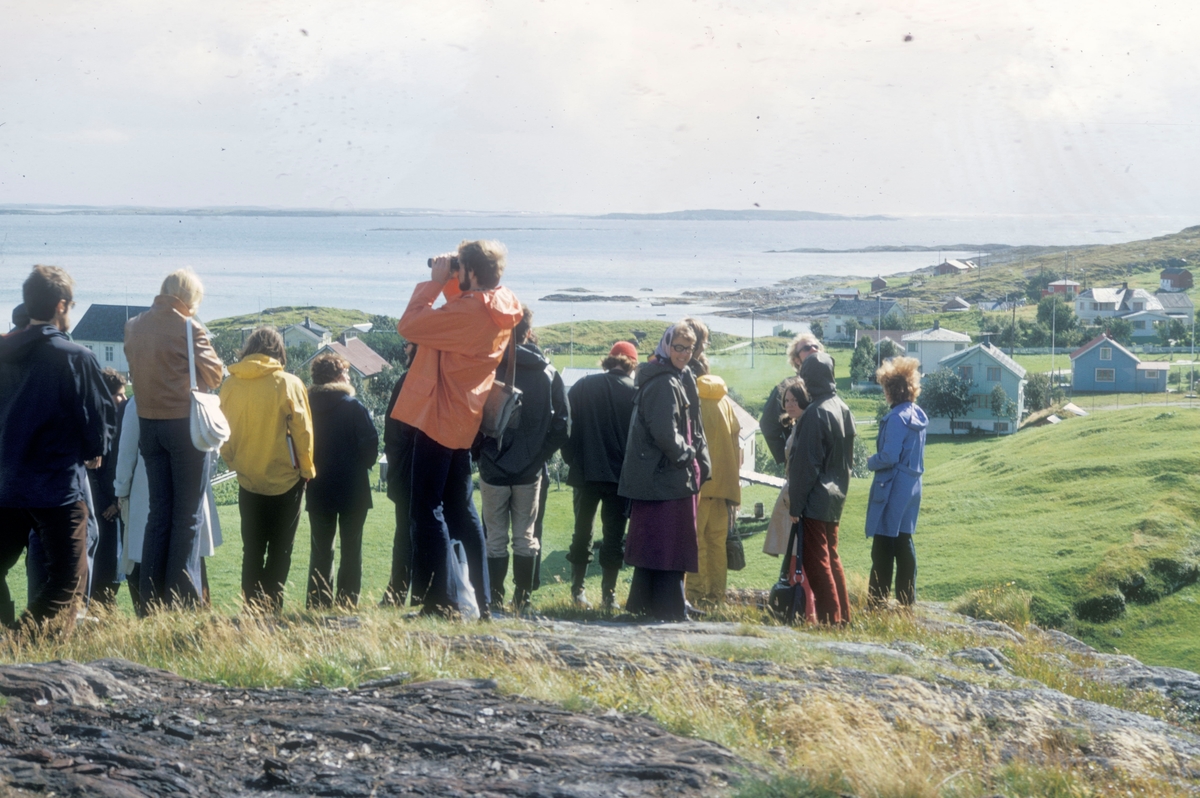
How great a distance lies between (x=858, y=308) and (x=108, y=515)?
95.6 meters

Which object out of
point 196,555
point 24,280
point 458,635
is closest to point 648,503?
point 458,635

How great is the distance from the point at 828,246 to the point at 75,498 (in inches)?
5792

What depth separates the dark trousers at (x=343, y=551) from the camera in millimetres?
6812

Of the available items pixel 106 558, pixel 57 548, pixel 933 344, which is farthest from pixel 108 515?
pixel 933 344

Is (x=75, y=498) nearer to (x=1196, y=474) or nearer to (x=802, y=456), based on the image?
(x=802, y=456)

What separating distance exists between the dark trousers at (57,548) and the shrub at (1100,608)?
13578 millimetres

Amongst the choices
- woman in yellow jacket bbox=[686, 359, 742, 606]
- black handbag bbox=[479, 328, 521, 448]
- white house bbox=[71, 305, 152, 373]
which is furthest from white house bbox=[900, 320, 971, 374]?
black handbag bbox=[479, 328, 521, 448]

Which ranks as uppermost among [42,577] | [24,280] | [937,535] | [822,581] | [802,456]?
[24,280]

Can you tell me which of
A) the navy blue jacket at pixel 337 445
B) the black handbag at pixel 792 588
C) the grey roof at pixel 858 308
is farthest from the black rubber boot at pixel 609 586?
the grey roof at pixel 858 308

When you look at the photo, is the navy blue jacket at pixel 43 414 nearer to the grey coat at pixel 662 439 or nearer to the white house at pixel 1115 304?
the grey coat at pixel 662 439

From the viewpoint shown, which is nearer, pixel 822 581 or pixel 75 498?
pixel 75 498

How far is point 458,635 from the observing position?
4848mm

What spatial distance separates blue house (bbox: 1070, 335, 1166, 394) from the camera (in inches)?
2729

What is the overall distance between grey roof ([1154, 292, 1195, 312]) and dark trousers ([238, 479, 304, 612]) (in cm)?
9965
